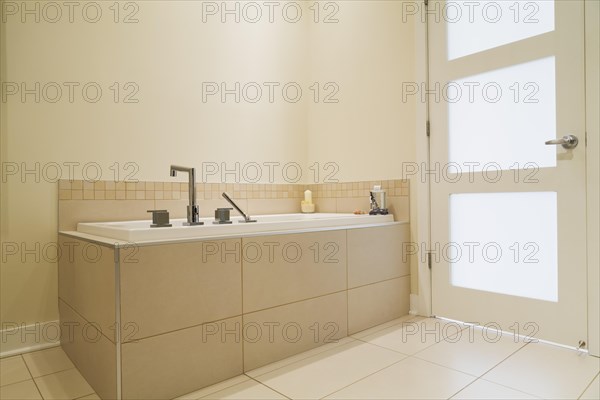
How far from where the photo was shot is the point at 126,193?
6.90 feet

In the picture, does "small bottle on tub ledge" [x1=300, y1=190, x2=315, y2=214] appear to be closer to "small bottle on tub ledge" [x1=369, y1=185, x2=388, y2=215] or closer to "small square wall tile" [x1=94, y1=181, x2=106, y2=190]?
"small bottle on tub ledge" [x1=369, y1=185, x2=388, y2=215]

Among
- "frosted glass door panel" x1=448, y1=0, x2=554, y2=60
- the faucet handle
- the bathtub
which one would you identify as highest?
"frosted glass door panel" x1=448, y1=0, x2=554, y2=60

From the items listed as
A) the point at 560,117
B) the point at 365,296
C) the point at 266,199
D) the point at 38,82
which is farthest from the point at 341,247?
the point at 38,82

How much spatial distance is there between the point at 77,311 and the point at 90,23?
4.79ft

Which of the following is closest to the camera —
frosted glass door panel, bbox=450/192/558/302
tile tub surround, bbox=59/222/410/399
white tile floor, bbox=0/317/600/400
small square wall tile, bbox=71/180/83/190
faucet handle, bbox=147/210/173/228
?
tile tub surround, bbox=59/222/410/399

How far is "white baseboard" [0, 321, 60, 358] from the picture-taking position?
1803 mm

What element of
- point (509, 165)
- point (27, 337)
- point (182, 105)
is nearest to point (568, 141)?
point (509, 165)

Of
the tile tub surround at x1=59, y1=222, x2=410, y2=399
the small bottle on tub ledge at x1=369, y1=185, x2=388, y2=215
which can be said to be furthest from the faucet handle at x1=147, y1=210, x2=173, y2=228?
the small bottle on tub ledge at x1=369, y1=185, x2=388, y2=215

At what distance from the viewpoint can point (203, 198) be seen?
2.38 meters

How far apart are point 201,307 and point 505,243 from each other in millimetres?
1546

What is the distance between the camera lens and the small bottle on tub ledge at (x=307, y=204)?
112 inches

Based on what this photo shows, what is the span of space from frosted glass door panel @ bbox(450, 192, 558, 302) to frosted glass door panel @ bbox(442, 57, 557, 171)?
191 mm

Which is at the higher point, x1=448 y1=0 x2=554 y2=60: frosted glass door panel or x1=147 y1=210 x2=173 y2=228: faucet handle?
x1=448 y1=0 x2=554 y2=60: frosted glass door panel

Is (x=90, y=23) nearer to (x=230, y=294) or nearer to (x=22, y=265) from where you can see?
(x=22, y=265)
